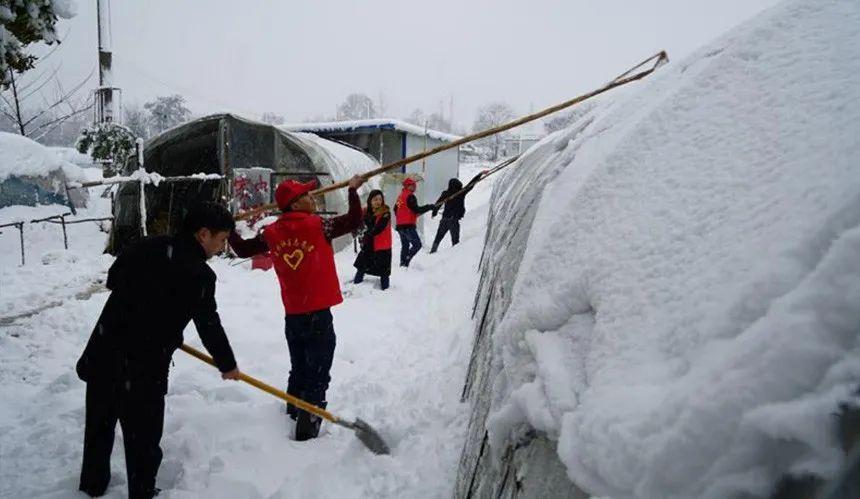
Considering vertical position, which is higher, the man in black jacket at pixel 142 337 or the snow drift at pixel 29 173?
the snow drift at pixel 29 173

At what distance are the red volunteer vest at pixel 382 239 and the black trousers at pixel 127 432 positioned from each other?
4.86 m

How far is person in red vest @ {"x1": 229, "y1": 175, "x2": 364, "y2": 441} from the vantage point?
127 inches

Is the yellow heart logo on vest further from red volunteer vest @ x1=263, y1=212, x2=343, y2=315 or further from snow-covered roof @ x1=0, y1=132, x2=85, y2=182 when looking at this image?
snow-covered roof @ x1=0, y1=132, x2=85, y2=182

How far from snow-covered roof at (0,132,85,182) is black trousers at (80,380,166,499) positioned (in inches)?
576

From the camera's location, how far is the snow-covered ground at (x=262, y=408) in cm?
273

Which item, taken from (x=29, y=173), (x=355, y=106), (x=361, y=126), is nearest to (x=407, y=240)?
(x=361, y=126)

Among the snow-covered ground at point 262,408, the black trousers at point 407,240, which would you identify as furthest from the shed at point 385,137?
the snow-covered ground at point 262,408

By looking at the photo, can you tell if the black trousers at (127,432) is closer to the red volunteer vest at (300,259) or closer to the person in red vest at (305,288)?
the person in red vest at (305,288)

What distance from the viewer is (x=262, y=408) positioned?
3.53 metres

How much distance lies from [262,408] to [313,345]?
74cm

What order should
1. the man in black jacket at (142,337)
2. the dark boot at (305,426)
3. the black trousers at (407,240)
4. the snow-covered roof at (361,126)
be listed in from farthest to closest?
the snow-covered roof at (361,126) < the black trousers at (407,240) < the dark boot at (305,426) < the man in black jacket at (142,337)

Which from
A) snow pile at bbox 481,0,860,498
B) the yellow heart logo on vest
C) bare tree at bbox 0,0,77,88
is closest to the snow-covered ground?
the yellow heart logo on vest

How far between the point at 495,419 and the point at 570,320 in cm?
40

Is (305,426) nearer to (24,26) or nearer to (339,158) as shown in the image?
(24,26)
